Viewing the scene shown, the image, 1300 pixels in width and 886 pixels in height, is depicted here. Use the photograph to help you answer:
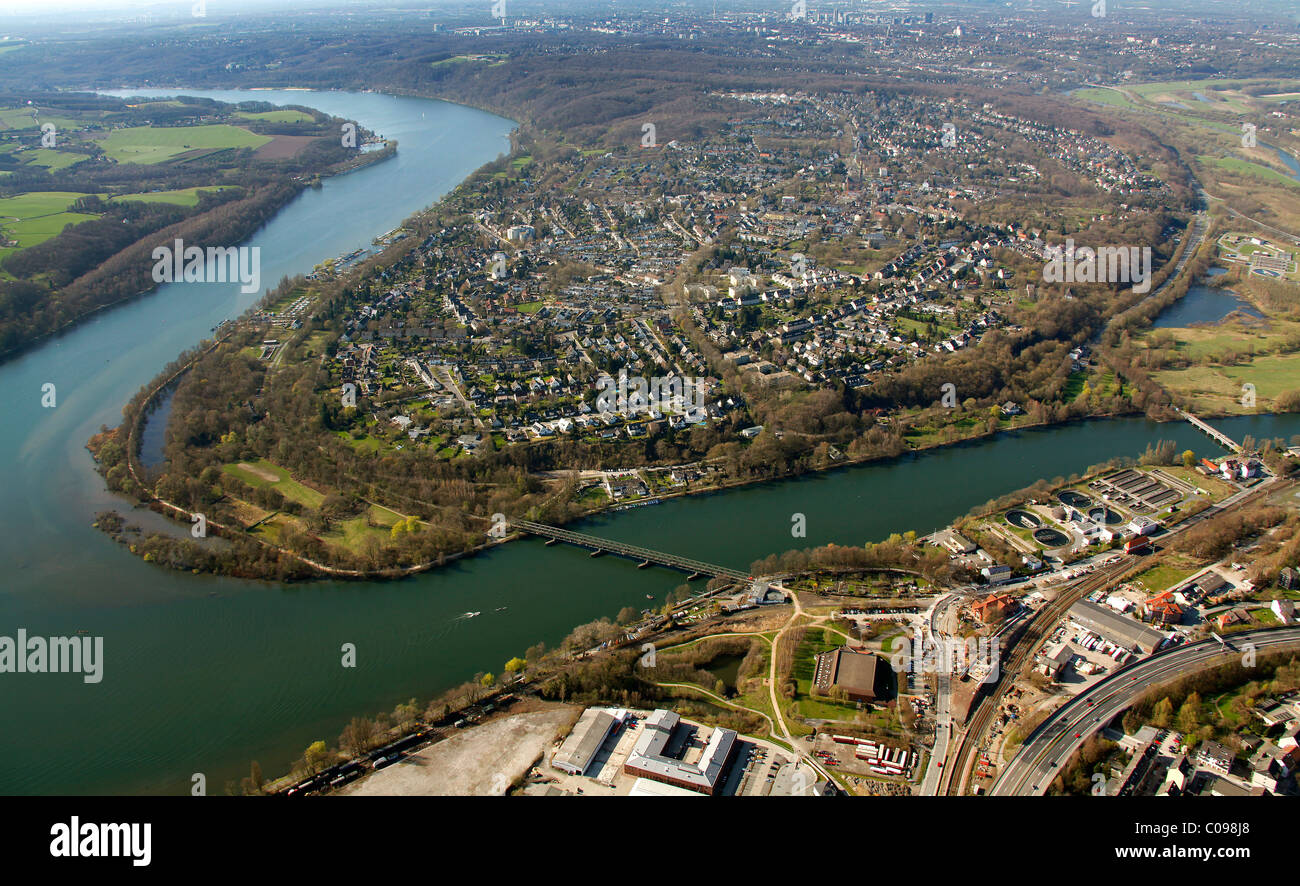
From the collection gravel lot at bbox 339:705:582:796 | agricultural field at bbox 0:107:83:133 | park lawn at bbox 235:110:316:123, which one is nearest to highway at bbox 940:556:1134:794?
gravel lot at bbox 339:705:582:796

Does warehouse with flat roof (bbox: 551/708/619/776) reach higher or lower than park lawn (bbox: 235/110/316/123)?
lower

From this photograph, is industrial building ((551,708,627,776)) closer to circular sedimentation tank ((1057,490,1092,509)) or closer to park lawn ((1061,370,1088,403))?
circular sedimentation tank ((1057,490,1092,509))

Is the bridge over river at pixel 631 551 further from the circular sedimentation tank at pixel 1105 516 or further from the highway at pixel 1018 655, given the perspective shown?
the circular sedimentation tank at pixel 1105 516

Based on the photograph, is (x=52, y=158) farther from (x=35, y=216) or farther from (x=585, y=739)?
(x=585, y=739)

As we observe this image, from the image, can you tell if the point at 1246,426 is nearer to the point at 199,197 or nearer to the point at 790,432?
the point at 790,432

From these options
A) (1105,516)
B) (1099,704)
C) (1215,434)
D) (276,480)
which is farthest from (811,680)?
(1215,434)

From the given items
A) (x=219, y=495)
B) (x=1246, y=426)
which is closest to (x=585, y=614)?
(x=219, y=495)

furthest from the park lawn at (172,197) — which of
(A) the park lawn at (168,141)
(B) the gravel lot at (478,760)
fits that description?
(B) the gravel lot at (478,760)
